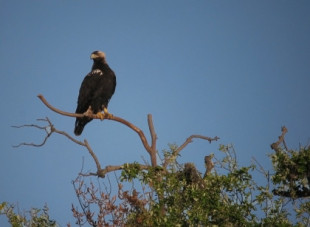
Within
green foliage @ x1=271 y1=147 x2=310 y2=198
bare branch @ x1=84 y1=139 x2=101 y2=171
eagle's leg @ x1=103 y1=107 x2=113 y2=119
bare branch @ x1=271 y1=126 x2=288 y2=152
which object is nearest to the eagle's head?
eagle's leg @ x1=103 y1=107 x2=113 y2=119

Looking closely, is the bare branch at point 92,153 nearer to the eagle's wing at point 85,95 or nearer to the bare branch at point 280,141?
the eagle's wing at point 85,95

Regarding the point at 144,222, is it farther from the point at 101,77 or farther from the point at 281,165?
the point at 101,77

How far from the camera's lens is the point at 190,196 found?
6070 millimetres

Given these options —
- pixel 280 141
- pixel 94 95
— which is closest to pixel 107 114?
pixel 94 95

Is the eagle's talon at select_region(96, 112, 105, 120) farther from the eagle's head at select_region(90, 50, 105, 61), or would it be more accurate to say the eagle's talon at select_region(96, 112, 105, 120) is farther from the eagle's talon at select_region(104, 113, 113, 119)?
the eagle's head at select_region(90, 50, 105, 61)

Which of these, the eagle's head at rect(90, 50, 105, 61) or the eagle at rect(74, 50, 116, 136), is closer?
the eagle at rect(74, 50, 116, 136)

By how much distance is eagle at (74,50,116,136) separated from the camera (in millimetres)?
11930

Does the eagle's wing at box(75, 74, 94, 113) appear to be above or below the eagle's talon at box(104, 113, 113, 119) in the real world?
above

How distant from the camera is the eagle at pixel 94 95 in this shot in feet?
39.1

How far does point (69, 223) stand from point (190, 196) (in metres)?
3.40

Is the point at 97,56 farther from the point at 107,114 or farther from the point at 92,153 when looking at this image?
the point at 92,153

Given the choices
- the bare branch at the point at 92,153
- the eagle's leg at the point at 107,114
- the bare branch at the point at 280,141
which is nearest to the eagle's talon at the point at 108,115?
the eagle's leg at the point at 107,114

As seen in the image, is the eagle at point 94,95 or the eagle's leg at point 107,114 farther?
the eagle at point 94,95

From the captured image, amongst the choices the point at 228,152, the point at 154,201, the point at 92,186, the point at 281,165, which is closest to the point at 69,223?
the point at 92,186
